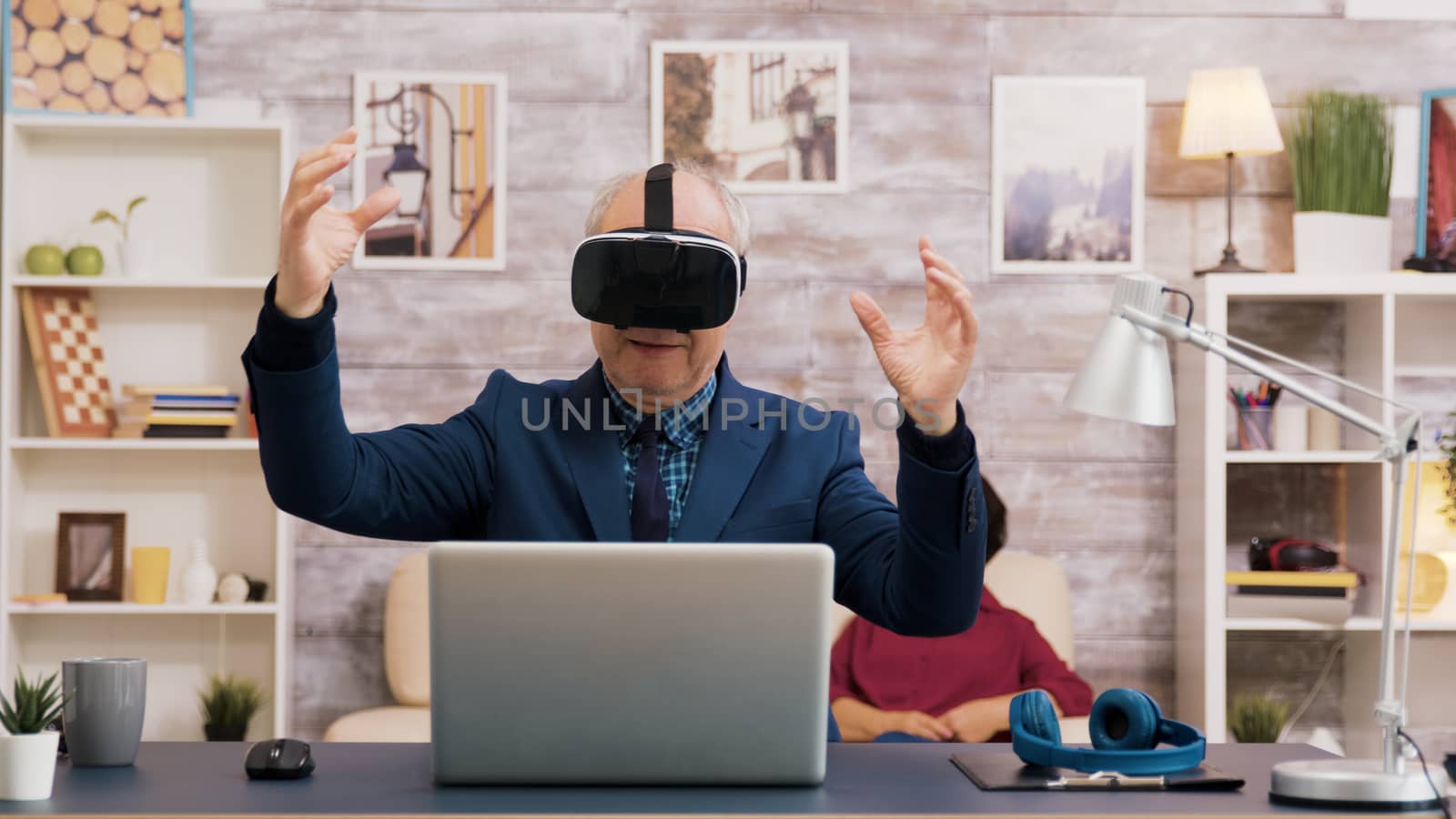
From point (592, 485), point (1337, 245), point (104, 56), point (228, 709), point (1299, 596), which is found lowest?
point (228, 709)

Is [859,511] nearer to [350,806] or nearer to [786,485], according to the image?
[786,485]

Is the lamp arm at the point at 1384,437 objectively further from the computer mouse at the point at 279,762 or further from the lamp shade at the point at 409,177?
the lamp shade at the point at 409,177

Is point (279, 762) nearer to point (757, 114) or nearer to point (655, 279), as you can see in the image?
point (655, 279)

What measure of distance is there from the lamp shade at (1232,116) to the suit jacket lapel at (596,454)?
83.5 inches

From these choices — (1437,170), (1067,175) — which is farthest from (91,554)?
(1437,170)

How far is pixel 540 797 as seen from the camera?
1.18 meters

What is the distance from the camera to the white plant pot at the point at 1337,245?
11.4 ft

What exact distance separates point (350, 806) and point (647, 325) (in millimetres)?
700

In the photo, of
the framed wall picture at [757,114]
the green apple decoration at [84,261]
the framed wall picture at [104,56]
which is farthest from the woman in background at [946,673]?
the framed wall picture at [104,56]

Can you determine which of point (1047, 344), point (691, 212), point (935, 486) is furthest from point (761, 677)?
point (1047, 344)

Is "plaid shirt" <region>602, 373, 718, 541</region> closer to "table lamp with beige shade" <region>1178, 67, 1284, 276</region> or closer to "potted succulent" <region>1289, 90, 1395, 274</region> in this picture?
"table lamp with beige shade" <region>1178, 67, 1284, 276</region>

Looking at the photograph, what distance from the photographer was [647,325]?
66.5 inches

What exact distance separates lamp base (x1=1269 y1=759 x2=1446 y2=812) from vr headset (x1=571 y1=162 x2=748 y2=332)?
0.79 m

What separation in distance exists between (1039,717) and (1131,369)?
1.16 ft
